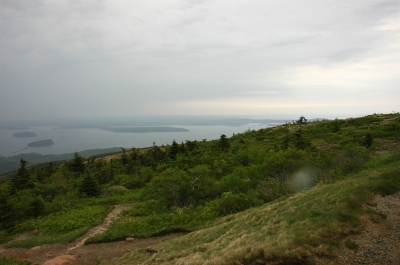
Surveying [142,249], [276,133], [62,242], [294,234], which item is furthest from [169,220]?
[276,133]

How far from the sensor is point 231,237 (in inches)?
361

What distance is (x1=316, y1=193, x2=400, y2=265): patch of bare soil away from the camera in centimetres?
566

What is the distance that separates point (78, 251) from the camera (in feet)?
41.3

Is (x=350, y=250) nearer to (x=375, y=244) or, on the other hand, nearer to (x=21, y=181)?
(x=375, y=244)

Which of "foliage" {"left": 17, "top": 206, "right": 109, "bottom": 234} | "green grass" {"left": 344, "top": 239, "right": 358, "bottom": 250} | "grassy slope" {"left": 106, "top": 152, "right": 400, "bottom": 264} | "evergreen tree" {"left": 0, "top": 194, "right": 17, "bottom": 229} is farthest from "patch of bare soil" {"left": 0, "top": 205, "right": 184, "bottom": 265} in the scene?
"green grass" {"left": 344, "top": 239, "right": 358, "bottom": 250}

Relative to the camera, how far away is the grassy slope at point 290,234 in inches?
251

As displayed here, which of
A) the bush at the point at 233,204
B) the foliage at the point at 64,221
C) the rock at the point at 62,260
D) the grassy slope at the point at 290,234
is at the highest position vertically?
the grassy slope at the point at 290,234

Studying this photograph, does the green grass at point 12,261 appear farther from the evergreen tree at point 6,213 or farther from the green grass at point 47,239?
the evergreen tree at point 6,213

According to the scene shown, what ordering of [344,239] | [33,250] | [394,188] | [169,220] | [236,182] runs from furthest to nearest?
1. [236,182]
2. [169,220]
3. [33,250]
4. [394,188]
5. [344,239]

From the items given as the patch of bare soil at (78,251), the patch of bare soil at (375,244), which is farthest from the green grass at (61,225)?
the patch of bare soil at (375,244)

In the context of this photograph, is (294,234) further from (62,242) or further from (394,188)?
(62,242)

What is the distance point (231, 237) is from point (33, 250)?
12096mm

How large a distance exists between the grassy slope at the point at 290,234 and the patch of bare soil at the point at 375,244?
209 mm

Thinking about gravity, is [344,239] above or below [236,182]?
above
